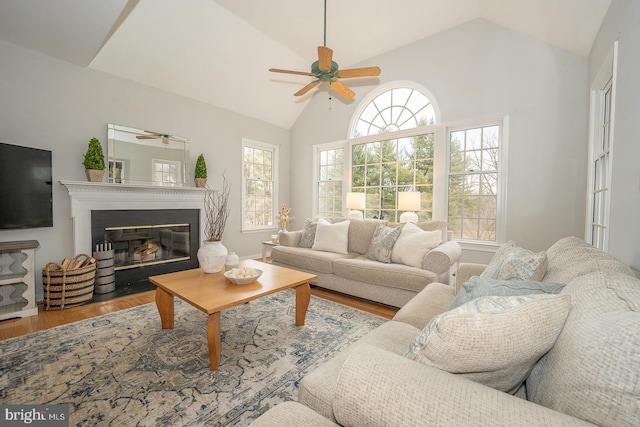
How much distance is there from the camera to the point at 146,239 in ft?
12.9

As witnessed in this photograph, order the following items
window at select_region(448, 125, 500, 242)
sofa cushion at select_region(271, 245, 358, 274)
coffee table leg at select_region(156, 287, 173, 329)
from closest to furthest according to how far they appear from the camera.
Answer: coffee table leg at select_region(156, 287, 173, 329) < sofa cushion at select_region(271, 245, 358, 274) < window at select_region(448, 125, 500, 242)

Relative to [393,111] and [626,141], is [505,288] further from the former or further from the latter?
[393,111]

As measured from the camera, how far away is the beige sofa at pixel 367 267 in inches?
106

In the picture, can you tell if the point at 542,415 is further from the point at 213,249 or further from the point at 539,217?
the point at 539,217

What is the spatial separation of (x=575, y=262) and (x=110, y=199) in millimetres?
4476

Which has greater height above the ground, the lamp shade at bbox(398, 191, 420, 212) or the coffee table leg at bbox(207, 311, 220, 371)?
the lamp shade at bbox(398, 191, 420, 212)

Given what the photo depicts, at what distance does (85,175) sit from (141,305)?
71.4 inches

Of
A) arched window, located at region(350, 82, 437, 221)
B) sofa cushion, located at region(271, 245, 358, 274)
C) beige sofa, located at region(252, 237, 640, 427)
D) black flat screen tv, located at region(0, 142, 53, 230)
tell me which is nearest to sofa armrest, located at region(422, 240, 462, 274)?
sofa cushion, located at region(271, 245, 358, 274)

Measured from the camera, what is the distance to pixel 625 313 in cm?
69

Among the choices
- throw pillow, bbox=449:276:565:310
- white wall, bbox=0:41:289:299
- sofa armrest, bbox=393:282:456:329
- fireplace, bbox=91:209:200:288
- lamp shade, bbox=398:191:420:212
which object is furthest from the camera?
lamp shade, bbox=398:191:420:212

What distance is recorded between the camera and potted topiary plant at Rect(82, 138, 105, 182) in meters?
3.26

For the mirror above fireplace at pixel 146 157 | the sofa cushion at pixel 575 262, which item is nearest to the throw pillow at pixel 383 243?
the sofa cushion at pixel 575 262

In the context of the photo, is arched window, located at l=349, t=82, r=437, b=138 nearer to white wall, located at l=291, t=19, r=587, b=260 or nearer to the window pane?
white wall, located at l=291, t=19, r=587, b=260

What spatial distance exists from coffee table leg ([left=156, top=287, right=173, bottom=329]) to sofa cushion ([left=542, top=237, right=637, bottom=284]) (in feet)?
8.78
